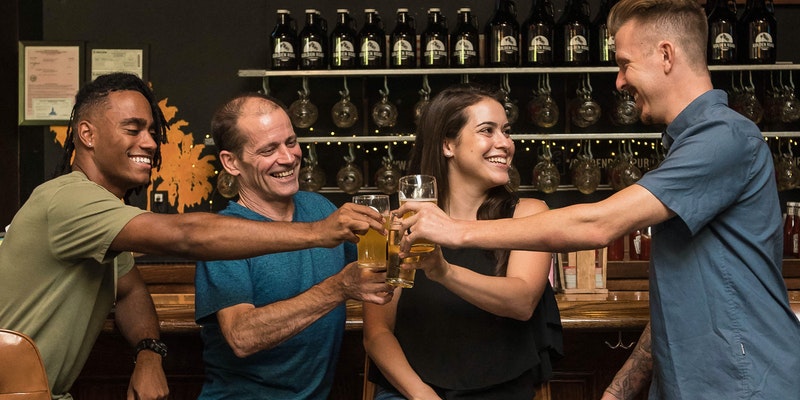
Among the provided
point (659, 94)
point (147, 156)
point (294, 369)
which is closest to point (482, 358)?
point (294, 369)

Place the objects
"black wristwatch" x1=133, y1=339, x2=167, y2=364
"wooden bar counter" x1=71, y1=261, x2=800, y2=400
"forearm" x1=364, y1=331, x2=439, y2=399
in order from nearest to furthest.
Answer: "forearm" x1=364, y1=331, x2=439, y2=399
"black wristwatch" x1=133, y1=339, x2=167, y2=364
"wooden bar counter" x1=71, y1=261, x2=800, y2=400

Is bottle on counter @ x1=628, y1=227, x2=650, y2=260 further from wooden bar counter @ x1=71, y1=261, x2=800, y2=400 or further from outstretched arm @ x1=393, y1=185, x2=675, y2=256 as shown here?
outstretched arm @ x1=393, y1=185, x2=675, y2=256

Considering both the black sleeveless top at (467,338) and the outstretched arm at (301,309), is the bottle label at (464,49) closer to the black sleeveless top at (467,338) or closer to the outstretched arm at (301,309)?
the black sleeveless top at (467,338)

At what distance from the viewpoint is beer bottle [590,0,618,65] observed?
4750mm

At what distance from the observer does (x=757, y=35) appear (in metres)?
4.70

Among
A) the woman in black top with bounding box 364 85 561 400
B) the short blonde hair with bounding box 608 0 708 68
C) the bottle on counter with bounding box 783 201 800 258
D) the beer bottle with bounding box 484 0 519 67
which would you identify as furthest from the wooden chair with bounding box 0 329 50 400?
the bottle on counter with bounding box 783 201 800 258

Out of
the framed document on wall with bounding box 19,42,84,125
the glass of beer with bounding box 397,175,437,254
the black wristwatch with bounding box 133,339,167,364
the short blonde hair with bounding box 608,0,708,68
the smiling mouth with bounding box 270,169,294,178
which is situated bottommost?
the black wristwatch with bounding box 133,339,167,364

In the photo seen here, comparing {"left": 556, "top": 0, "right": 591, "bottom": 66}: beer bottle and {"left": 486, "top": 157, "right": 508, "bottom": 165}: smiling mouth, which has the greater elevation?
{"left": 556, "top": 0, "right": 591, "bottom": 66}: beer bottle

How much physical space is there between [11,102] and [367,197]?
3.84 m

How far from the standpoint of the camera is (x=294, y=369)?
2230 millimetres

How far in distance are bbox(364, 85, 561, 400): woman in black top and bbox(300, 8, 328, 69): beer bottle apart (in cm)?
242

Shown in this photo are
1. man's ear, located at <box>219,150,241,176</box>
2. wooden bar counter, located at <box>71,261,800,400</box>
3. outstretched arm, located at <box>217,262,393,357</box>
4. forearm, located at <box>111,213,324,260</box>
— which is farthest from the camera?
wooden bar counter, located at <box>71,261,800,400</box>

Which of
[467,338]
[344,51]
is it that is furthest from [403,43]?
[467,338]

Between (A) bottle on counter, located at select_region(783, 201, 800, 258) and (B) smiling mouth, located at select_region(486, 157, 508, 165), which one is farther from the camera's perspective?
(A) bottle on counter, located at select_region(783, 201, 800, 258)
